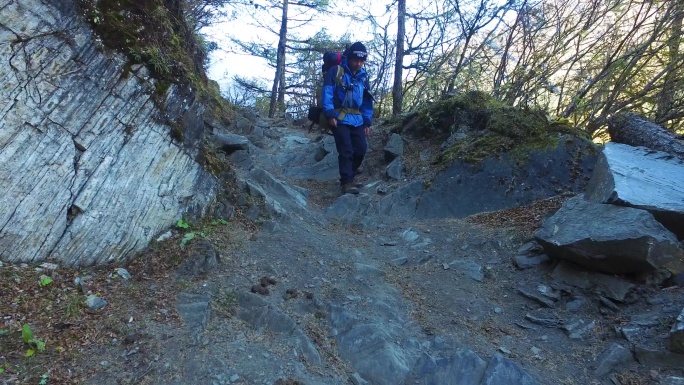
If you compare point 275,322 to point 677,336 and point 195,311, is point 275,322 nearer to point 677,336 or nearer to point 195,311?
point 195,311

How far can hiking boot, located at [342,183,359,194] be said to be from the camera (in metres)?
7.74

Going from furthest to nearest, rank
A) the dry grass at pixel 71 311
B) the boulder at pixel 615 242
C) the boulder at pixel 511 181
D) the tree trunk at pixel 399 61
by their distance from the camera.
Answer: the tree trunk at pixel 399 61 < the boulder at pixel 511 181 < the boulder at pixel 615 242 < the dry grass at pixel 71 311

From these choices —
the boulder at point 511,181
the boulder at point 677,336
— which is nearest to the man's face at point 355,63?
the boulder at point 511,181

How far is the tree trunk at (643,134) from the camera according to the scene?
6.02 m

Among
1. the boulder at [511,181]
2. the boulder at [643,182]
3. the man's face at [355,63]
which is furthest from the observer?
the man's face at [355,63]

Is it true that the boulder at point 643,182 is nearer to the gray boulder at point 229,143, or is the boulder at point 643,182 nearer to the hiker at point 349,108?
the hiker at point 349,108

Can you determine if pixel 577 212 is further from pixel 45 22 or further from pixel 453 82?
pixel 453 82

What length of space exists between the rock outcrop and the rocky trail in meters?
0.48

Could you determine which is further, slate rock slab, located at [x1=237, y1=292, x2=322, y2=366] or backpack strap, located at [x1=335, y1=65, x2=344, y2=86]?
backpack strap, located at [x1=335, y1=65, x2=344, y2=86]

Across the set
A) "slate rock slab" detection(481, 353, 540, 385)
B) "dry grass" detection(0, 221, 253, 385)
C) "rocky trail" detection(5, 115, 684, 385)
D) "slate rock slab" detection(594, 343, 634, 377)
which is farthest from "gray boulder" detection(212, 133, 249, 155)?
"slate rock slab" detection(594, 343, 634, 377)

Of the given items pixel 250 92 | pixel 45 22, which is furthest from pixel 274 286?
pixel 250 92

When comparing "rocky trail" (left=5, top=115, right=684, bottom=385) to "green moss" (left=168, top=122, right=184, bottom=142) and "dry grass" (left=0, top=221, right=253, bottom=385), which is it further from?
"green moss" (left=168, top=122, right=184, bottom=142)

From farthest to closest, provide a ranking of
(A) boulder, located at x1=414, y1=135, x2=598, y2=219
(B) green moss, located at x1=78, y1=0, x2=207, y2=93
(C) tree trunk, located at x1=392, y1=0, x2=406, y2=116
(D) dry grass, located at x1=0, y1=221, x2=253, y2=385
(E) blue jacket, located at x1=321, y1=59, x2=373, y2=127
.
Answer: (C) tree trunk, located at x1=392, y1=0, x2=406, y2=116 < (E) blue jacket, located at x1=321, y1=59, x2=373, y2=127 < (A) boulder, located at x1=414, y1=135, x2=598, y2=219 < (B) green moss, located at x1=78, y1=0, x2=207, y2=93 < (D) dry grass, located at x1=0, y1=221, x2=253, y2=385

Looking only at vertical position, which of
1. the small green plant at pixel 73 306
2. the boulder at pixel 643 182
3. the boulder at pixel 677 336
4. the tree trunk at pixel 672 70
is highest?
the tree trunk at pixel 672 70
